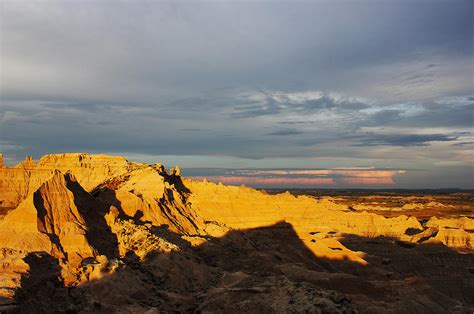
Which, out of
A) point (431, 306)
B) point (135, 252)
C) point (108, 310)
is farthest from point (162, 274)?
point (431, 306)

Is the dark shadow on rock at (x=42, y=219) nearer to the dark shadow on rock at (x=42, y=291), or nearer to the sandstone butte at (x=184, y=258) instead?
the sandstone butte at (x=184, y=258)

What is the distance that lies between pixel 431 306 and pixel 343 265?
1737 centimetres

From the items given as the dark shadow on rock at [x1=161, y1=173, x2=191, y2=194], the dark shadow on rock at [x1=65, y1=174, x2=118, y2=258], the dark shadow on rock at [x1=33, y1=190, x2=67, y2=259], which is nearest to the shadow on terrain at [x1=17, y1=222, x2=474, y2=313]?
the dark shadow on rock at [x1=65, y1=174, x2=118, y2=258]

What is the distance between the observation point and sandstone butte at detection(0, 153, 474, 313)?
2741cm

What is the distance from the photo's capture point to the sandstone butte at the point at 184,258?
2741 centimetres

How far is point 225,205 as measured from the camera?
219ft

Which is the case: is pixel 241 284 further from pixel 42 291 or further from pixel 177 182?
pixel 177 182

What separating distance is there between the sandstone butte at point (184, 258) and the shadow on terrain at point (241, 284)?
0.33 ft

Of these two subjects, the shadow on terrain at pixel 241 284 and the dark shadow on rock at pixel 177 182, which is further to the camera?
the dark shadow on rock at pixel 177 182

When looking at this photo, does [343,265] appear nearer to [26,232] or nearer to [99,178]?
[26,232]

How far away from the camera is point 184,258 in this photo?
3688 centimetres

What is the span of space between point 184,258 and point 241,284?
5.87 m

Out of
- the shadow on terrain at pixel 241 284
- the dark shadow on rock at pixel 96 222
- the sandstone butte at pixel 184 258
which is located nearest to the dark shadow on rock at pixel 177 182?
the sandstone butte at pixel 184 258

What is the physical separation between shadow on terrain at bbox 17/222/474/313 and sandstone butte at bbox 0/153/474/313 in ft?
0.33
